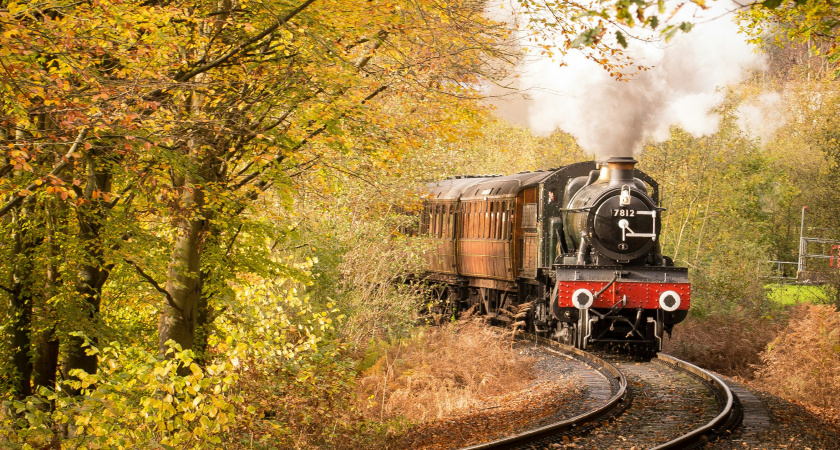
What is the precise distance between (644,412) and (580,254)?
4.28m

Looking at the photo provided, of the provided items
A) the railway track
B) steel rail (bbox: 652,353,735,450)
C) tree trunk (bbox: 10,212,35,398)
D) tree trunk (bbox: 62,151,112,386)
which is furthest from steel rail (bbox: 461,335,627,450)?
tree trunk (bbox: 10,212,35,398)

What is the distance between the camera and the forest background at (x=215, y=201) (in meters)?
6.24

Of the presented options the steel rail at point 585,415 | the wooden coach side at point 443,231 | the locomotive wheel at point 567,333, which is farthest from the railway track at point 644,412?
the wooden coach side at point 443,231

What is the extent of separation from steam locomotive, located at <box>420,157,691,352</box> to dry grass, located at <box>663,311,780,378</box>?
1942 mm

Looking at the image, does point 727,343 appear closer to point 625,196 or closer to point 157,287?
point 625,196

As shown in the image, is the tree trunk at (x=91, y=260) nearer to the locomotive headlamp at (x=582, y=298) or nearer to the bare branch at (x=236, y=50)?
the bare branch at (x=236, y=50)

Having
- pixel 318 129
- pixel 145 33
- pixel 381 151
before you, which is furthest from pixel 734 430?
pixel 145 33

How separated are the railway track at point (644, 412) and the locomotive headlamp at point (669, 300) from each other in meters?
0.97

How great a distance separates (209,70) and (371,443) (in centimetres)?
412

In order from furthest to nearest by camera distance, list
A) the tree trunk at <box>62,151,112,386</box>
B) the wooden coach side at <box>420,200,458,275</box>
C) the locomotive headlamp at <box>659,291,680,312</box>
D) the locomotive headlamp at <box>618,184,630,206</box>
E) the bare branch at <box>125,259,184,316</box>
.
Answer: the wooden coach side at <box>420,200,458,275</box>, the locomotive headlamp at <box>659,291,680,312</box>, the locomotive headlamp at <box>618,184,630,206</box>, the bare branch at <box>125,259,184,316</box>, the tree trunk at <box>62,151,112,386</box>

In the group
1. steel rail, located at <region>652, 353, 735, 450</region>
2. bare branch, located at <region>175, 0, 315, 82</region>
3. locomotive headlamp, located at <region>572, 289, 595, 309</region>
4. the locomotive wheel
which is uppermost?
bare branch, located at <region>175, 0, 315, 82</region>

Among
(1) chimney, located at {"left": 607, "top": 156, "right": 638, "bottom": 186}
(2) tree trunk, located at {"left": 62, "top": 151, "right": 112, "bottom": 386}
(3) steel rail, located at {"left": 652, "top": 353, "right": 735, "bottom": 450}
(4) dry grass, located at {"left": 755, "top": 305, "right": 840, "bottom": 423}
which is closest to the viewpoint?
(2) tree trunk, located at {"left": 62, "top": 151, "right": 112, "bottom": 386}

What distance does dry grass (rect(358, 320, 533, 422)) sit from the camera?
1091 centimetres

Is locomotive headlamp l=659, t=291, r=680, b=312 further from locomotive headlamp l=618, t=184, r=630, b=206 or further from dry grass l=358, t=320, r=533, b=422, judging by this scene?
dry grass l=358, t=320, r=533, b=422
